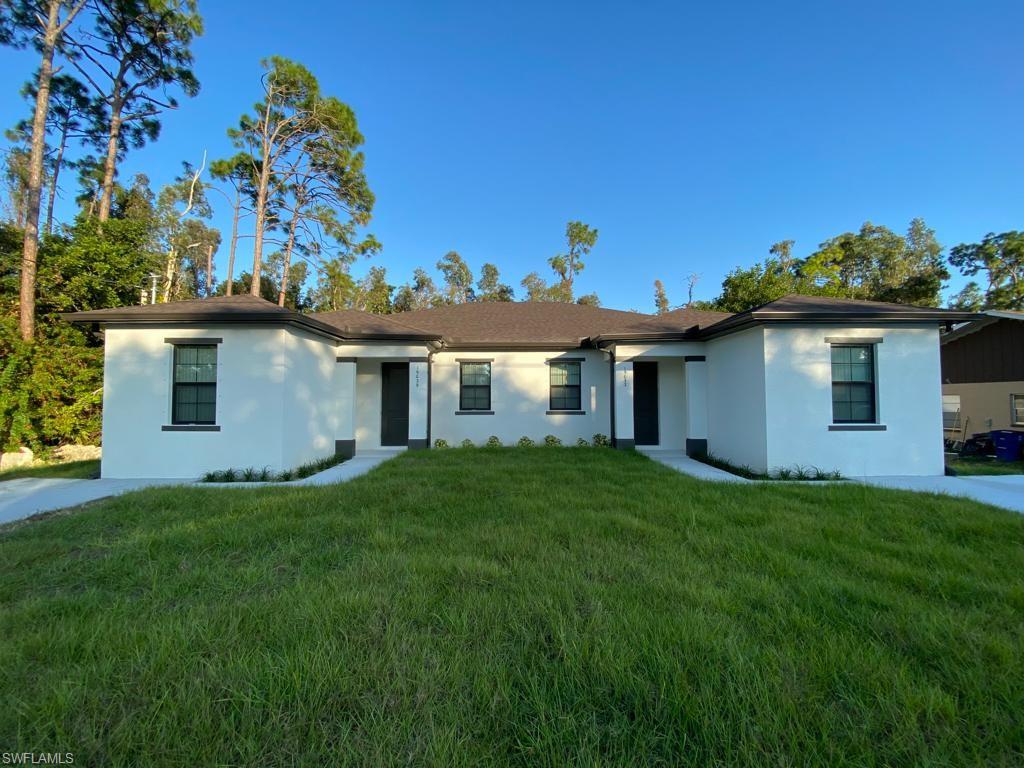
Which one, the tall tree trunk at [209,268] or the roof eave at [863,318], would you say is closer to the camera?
the roof eave at [863,318]

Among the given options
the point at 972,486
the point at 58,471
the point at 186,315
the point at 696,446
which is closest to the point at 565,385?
the point at 696,446

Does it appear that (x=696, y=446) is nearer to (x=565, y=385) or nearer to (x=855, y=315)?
(x=565, y=385)

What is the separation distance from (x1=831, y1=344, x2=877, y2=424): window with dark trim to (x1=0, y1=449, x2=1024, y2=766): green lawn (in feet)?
12.8

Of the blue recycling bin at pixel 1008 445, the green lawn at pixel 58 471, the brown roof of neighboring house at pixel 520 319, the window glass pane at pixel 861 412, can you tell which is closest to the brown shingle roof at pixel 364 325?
the brown roof of neighboring house at pixel 520 319

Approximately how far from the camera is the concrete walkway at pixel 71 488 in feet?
20.0

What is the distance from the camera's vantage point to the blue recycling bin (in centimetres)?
1084

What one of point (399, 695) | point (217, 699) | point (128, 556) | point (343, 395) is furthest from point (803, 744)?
point (343, 395)

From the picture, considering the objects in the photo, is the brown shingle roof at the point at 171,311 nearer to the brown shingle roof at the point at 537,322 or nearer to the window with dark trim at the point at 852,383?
the brown shingle roof at the point at 537,322

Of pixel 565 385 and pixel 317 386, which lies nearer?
pixel 317 386

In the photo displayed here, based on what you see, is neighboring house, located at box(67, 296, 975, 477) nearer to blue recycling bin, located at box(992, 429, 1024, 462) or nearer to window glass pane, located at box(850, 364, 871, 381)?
window glass pane, located at box(850, 364, 871, 381)

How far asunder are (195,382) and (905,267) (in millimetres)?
41165

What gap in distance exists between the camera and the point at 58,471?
9.00 m

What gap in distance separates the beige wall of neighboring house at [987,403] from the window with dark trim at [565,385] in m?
12.6

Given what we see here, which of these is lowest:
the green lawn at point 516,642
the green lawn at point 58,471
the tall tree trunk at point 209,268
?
the green lawn at point 58,471
